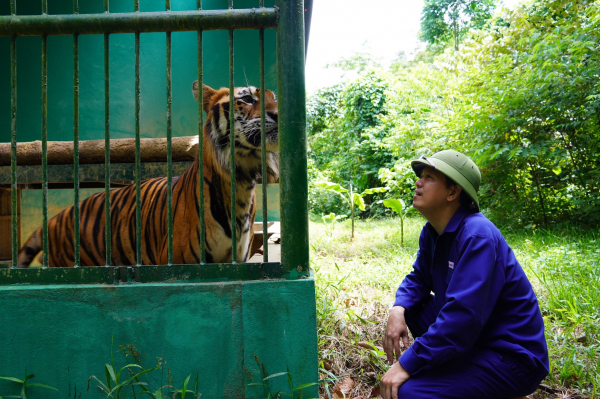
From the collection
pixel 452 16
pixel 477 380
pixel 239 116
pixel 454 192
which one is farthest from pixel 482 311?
pixel 452 16

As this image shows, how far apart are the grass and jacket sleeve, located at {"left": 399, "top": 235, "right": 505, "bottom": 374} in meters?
0.74

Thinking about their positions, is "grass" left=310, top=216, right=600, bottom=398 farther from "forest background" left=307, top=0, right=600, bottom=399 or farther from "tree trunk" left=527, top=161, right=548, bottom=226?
"tree trunk" left=527, top=161, right=548, bottom=226

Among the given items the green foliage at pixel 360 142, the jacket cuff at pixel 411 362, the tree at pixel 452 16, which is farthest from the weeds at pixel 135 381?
the tree at pixel 452 16

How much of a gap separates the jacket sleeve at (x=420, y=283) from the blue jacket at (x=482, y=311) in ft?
1.07

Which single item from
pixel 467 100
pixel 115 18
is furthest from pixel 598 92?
pixel 115 18

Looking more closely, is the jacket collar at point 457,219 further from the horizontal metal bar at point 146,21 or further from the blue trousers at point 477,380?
the horizontal metal bar at point 146,21

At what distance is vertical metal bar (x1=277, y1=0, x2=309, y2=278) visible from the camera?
191cm

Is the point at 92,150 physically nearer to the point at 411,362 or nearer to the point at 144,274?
the point at 144,274

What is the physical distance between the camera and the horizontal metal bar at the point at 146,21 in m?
1.93

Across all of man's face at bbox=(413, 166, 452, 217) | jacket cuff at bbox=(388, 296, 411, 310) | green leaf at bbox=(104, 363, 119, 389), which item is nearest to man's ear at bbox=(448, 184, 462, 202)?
man's face at bbox=(413, 166, 452, 217)

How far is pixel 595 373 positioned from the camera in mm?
2430

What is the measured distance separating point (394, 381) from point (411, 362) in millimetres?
115

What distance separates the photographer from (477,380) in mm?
1772

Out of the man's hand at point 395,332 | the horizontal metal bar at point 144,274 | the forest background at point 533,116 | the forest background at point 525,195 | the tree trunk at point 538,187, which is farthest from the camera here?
the tree trunk at point 538,187
